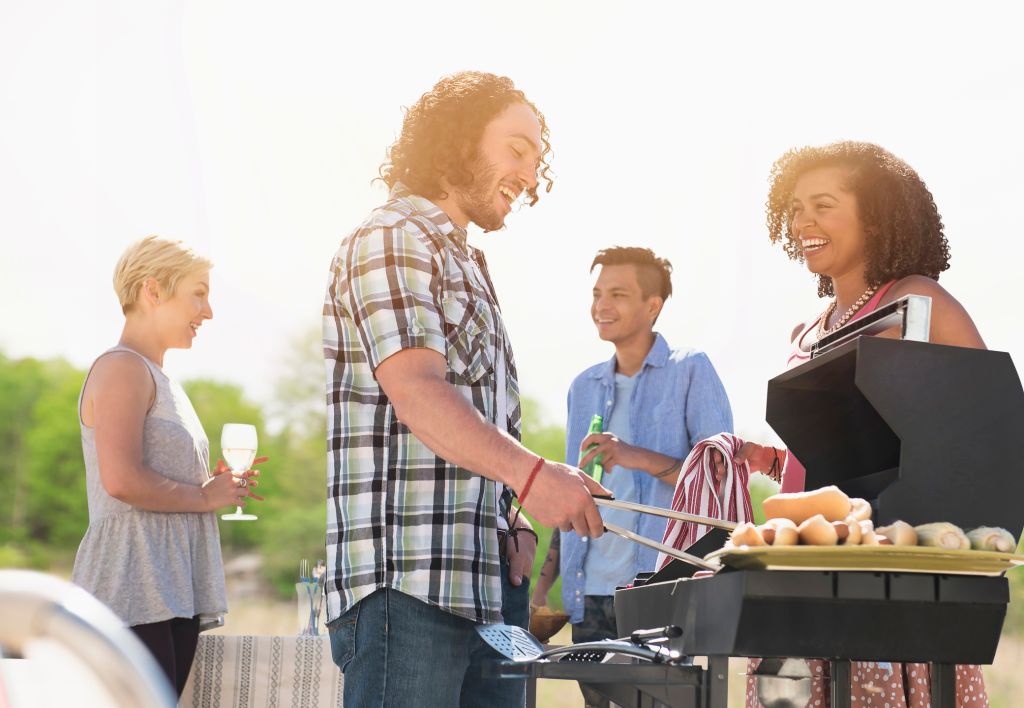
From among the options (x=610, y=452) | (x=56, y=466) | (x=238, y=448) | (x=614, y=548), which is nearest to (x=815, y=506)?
(x=610, y=452)

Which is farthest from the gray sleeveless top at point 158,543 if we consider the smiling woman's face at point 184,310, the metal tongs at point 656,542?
the metal tongs at point 656,542

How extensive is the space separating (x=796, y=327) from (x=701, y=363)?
108 cm

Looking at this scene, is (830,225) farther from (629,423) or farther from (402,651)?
(629,423)

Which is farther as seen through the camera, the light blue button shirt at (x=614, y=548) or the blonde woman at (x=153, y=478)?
the light blue button shirt at (x=614, y=548)

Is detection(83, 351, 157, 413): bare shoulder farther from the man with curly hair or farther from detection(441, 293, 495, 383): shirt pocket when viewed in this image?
detection(441, 293, 495, 383): shirt pocket

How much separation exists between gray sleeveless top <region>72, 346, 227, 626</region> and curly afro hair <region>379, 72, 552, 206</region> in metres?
1.02

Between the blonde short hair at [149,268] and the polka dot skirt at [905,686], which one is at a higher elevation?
the blonde short hair at [149,268]

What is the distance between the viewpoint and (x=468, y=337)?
1.99 metres

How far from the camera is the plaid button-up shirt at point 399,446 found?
1832mm

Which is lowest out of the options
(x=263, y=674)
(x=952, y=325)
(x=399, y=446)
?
(x=263, y=674)

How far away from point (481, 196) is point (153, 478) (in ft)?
3.96

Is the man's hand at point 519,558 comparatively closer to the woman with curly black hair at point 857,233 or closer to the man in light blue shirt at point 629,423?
the woman with curly black hair at point 857,233

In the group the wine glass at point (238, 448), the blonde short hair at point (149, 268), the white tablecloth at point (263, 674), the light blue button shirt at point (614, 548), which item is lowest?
the white tablecloth at point (263, 674)

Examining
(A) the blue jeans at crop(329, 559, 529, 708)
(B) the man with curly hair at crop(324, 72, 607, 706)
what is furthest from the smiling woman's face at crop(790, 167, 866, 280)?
(A) the blue jeans at crop(329, 559, 529, 708)
